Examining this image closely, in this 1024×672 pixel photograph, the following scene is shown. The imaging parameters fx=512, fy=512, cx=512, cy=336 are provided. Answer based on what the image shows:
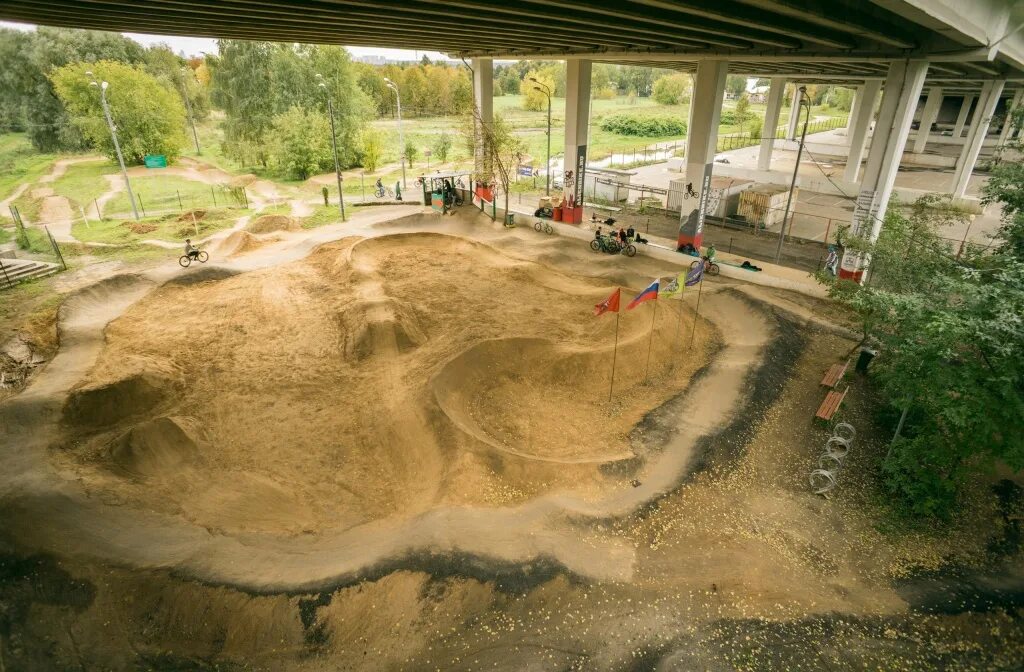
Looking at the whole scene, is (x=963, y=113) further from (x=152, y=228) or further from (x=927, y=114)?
(x=152, y=228)

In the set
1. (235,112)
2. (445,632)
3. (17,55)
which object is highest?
(17,55)

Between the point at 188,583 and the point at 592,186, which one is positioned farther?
the point at 592,186

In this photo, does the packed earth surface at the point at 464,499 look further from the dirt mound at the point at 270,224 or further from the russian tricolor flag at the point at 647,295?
the dirt mound at the point at 270,224

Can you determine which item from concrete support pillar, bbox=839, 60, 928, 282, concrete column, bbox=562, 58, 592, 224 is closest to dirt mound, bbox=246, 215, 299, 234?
concrete column, bbox=562, 58, 592, 224

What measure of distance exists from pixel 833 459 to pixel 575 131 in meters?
25.1

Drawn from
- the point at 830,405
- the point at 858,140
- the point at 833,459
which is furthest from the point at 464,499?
the point at 858,140

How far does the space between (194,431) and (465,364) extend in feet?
26.3

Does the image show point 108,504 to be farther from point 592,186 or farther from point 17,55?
point 17,55

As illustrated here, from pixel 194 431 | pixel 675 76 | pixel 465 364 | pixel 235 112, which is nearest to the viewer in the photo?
pixel 194 431

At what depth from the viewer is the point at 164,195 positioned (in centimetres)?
4119

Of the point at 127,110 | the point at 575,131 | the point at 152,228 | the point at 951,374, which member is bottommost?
the point at 152,228

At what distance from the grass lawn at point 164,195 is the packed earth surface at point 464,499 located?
18523 millimetres

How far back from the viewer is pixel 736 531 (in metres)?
11.2

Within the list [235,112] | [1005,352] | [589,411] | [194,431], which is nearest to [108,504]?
[194,431]
